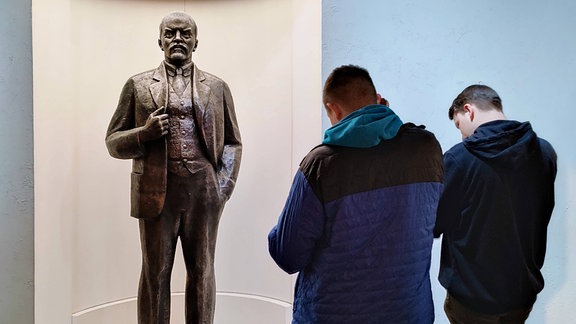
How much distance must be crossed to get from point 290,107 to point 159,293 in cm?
170

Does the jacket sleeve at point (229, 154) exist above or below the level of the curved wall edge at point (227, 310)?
→ above

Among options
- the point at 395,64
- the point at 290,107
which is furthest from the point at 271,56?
the point at 395,64

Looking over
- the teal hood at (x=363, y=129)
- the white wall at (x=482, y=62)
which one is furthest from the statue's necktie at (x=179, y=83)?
the teal hood at (x=363, y=129)

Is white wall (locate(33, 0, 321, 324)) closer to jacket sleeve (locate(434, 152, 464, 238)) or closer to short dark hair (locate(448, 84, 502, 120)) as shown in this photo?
short dark hair (locate(448, 84, 502, 120))

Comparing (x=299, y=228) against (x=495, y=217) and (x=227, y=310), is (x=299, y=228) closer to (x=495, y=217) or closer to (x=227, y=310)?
(x=495, y=217)

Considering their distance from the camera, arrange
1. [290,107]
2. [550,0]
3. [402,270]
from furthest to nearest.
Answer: [290,107]
[550,0]
[402,270]

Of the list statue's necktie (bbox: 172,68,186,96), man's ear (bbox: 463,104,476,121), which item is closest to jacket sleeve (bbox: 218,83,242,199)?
statue's necktie (bbox: 172,68,186,96)

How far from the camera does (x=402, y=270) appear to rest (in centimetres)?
166

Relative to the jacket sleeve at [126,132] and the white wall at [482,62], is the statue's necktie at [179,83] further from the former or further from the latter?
the white wall at [482,62]

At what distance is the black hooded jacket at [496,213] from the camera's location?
195cm

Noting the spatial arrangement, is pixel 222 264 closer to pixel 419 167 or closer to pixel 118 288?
pixel 118 288

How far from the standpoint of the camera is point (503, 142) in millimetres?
1957

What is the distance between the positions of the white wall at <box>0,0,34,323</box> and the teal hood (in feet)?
7.13

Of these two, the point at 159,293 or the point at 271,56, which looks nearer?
the point at 159,293
